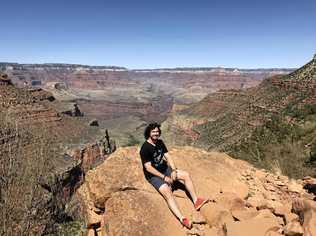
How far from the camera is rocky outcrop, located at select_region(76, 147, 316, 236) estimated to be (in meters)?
7.23

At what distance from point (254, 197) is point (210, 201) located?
1407 millimetres

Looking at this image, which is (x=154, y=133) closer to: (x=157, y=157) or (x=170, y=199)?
(x=157, y=157)

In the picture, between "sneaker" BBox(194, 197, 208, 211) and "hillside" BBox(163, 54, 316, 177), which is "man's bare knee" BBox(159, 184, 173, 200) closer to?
"sneaker" BBox(194, 197, 208, 211)

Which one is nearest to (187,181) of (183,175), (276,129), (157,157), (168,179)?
(183,175)

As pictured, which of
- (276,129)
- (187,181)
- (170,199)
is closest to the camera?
(170,199)

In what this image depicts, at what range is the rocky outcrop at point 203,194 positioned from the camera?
23.7ft

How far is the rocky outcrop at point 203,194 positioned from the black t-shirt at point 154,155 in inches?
22.0

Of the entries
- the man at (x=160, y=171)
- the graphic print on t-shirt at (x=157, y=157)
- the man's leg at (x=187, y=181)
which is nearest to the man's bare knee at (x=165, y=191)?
the man at (x=160, y=171)

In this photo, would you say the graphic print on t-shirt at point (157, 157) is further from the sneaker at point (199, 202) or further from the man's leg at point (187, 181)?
the sneaker at point (199, 202)

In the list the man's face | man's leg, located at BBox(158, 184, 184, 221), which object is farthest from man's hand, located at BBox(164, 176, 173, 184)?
the man's face

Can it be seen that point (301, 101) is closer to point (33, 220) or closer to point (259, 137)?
point (259, 137)

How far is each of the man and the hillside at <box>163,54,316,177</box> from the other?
21.3 ft

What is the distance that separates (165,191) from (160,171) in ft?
3.13

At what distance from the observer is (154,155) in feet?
28.9
